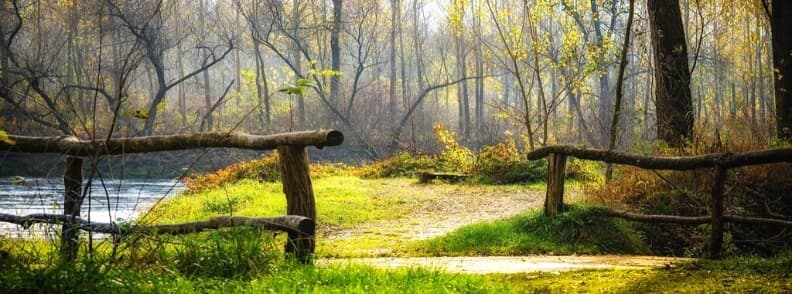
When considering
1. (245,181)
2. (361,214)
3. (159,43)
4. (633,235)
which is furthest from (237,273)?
(159,43)

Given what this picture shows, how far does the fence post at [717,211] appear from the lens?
623 cm

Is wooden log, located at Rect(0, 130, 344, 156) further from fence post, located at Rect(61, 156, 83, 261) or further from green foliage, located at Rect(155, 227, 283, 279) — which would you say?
green foliage, located at Rect(155, 227, 283, 279)

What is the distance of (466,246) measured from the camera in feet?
27.2

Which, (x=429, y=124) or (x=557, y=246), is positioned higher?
(x=429, y=124)

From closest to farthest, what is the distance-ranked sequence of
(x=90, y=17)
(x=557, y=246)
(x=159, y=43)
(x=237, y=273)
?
(x=237, y=273)
(x=557, y=246)
(x=159, y=43)
(x=90, y=17)

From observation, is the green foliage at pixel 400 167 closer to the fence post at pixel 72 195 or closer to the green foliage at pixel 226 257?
the fence post at pixel 72 195

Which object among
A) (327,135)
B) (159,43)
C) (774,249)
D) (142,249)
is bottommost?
(774,249)

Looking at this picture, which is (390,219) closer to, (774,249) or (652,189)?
(652,189)

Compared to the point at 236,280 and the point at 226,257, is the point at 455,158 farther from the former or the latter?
the point at 236,280

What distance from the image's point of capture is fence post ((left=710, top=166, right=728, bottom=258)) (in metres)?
6.23

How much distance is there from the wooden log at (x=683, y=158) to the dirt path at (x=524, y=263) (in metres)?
0.91

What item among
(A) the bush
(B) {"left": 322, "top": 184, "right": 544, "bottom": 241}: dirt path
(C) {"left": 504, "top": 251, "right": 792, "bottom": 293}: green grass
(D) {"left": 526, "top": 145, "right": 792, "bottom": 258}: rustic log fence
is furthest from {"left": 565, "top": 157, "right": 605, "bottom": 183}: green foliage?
(C) {"left": 504, "top": 251, "right": 792, "bottom": 293}: green grass

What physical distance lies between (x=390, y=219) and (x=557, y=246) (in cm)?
414

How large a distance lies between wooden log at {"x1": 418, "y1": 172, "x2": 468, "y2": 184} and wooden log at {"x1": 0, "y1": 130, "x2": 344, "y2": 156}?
42.7ft
